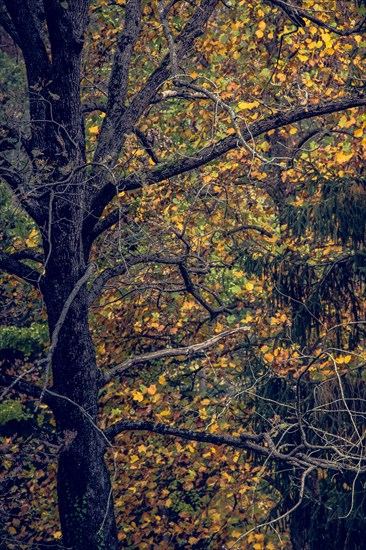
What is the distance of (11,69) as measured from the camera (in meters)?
26.1

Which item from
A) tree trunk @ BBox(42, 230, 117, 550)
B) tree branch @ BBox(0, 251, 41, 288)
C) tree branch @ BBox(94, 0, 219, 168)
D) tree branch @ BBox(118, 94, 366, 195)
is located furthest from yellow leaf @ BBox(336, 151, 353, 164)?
tree branch @ BBox(0, 251, 41, 288)

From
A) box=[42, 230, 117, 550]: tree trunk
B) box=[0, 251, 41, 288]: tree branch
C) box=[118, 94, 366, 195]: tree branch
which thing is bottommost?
box=[42, 230, 117, 550]: tree trunk

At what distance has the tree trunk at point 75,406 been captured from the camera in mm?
9031

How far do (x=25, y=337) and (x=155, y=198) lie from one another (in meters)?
3.65

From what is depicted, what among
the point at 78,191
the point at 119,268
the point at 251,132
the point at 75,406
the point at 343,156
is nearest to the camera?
the point at 251,132

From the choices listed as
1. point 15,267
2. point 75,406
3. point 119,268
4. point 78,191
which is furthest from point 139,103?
point 75,406

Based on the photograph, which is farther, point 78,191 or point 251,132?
point 78,191

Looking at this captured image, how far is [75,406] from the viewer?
912 centimetres

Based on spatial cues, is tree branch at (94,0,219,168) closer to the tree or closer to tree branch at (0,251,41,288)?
the tree

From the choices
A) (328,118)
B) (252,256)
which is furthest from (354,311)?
(328,118)

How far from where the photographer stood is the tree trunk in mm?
9031

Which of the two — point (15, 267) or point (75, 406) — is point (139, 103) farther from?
point (75, 406)

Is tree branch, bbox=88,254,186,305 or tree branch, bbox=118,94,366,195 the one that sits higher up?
tree branch, bbox=118,94,366,195

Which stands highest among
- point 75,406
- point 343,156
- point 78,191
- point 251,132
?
point 343,156
